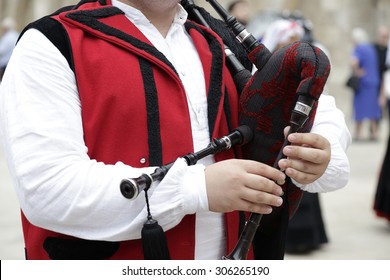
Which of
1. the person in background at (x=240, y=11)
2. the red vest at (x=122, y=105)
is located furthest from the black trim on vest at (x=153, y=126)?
the person in background at (x=240, y=11)

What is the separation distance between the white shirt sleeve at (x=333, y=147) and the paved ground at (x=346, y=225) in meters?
3.14

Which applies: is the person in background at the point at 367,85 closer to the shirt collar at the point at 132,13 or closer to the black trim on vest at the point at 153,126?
the shirt collar at the point at 132,13

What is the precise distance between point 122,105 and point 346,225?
4.52 metres

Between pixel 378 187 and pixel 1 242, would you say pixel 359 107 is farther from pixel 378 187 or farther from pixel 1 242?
pixel 1 242

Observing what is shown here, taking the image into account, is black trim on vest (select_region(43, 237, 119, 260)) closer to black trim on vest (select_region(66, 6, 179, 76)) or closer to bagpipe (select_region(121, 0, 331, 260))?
bagpipe (select_region(121, 0, 331, 260))

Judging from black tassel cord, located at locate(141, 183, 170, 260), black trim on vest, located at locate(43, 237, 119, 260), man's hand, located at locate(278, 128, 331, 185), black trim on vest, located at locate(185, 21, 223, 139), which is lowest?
black trim on vest, located at locate(43, 237, 119, 260)

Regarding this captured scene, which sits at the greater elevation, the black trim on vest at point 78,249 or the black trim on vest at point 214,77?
the black trim on vest at point 214,77

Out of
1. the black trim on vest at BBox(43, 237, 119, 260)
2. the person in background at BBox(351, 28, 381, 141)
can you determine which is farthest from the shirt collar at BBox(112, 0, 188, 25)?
the person in background at BBox(351, 28, 381, 141)

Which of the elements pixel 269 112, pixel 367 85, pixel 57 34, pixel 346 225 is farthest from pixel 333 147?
pixel 367 85

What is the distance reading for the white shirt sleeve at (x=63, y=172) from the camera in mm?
1456

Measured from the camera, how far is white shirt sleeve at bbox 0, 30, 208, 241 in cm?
146

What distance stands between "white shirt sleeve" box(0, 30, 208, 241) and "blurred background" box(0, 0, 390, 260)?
10.7 feet

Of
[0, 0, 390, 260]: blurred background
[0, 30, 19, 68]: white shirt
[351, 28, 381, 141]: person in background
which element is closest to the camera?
[0, 0, 390, 260]: blurred background

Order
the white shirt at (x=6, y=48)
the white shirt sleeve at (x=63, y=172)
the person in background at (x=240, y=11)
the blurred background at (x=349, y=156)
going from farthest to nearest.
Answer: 1. the white shirt at (x=6, y=48)
2. the person in background at (x=240, y=11)
3. the blurred background at (x=349, y=156)
4. the white shirt sleeve at (x=63, y=172)
